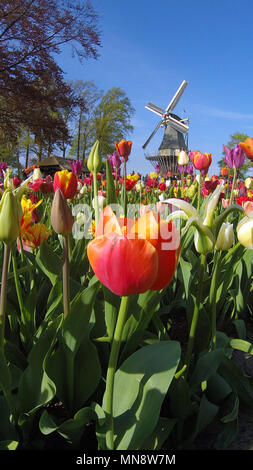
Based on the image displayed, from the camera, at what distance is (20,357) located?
0.89 m

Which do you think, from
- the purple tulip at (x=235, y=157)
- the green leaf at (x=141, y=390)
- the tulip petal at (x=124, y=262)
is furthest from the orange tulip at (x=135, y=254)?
the purple tulip at (x=235, y=157)

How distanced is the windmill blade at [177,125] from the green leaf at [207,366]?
86.3 feet

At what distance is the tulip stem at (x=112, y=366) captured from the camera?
0.54 metres

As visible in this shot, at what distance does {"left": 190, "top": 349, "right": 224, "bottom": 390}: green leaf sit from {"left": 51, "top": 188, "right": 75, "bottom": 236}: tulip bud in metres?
0.44

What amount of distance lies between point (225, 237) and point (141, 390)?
345 mm

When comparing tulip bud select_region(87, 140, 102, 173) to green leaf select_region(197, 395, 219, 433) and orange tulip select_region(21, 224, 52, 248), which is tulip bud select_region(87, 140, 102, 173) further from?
green leaf select_region(197, 395, 219, 433)

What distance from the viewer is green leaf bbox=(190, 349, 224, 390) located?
2.62ft

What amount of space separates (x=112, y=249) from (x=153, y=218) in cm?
8

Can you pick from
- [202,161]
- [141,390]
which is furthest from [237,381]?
[202,161]

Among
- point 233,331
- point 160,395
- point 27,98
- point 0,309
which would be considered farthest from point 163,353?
point 27,98

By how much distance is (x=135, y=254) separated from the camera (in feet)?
1.58

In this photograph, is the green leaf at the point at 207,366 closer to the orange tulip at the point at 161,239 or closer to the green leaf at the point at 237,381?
the green leaf at the point at 237,381

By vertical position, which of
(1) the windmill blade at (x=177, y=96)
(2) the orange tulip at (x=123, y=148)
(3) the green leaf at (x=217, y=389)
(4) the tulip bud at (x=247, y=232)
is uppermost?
(1) the windmill blade at (x=177, y=96)
